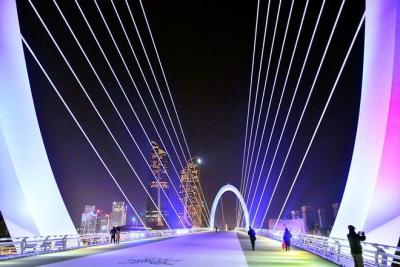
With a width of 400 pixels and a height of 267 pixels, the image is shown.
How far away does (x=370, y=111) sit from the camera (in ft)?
33.3

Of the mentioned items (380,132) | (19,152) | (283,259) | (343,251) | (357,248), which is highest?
(19,152)

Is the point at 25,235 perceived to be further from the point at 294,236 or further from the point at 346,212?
the point at 294,236

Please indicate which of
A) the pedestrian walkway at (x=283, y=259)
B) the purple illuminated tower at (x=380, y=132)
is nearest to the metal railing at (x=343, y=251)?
the pedestrian walkway at (x=283, y=259)

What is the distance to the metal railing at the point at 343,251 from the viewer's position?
8.10 meters

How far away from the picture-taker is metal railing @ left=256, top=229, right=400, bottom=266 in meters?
8.10

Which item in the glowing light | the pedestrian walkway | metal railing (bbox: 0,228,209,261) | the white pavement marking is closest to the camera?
the white pavement marking

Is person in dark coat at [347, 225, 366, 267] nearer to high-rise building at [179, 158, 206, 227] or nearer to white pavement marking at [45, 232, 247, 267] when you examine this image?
white pavement marking at [45, 232, 247, 267]

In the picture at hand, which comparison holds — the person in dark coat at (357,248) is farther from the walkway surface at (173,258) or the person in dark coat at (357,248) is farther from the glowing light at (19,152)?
the glowing light at (19,152)

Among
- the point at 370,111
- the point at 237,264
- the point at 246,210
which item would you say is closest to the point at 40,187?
the point at 237,264

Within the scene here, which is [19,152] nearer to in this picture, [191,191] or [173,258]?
[173,258]

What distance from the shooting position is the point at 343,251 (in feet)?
36.2

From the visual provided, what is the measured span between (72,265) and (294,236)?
14.0 metres

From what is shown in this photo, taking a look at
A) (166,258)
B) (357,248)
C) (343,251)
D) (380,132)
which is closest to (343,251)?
(343,251)

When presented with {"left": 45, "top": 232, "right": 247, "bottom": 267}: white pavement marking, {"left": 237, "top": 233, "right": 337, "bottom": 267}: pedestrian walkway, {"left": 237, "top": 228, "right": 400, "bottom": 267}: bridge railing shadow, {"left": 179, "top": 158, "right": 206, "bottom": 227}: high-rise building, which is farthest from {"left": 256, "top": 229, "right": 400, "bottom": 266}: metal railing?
{"left": 179, "top": 158, "right": 206, "bottom": 227}: high-rise building
